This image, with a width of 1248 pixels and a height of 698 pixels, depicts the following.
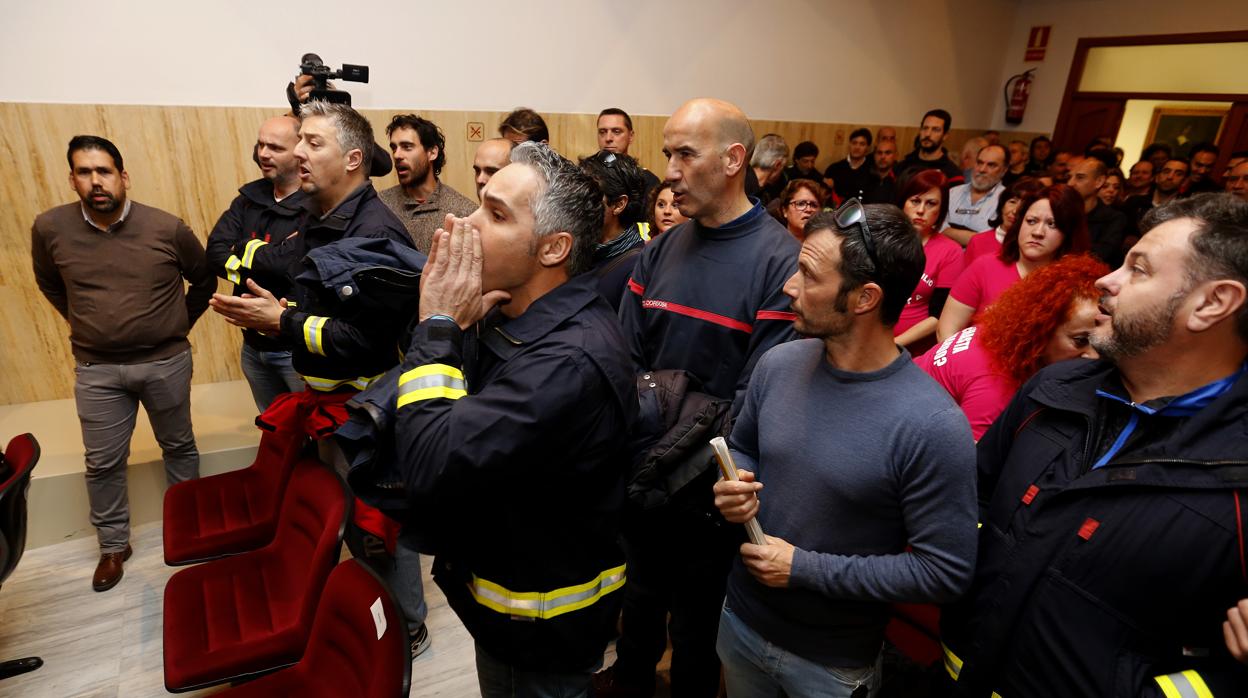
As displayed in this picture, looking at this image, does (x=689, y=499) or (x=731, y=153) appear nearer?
(x=689, y=499)

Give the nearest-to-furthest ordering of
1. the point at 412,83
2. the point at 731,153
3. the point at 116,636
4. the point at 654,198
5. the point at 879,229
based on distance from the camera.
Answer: the point at 879,229 < the point at 731,153 < the point at 116,636 < the point at 654,198 < the point at 412,83

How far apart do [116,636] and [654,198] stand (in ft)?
10.5

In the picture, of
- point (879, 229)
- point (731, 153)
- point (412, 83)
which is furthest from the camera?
point (412, 83)

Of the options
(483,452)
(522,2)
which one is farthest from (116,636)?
(522,2)

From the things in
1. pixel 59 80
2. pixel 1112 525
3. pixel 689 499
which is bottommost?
pixel 689 499

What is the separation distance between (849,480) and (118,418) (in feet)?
10.6

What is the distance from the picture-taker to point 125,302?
2.88 m

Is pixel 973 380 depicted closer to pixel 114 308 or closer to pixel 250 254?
pixel 250 254

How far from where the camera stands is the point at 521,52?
504cm

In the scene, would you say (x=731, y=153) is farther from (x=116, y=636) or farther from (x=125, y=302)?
(x=116, y=636)

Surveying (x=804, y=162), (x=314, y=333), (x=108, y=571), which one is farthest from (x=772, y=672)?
(x=804, y=162)

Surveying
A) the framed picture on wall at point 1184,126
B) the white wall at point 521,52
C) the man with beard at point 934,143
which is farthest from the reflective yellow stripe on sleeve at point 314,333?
the framed picture on wall at point 1184,126

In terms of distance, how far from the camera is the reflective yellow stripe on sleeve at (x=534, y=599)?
1409mm

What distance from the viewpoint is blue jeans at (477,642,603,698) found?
1523 mm
